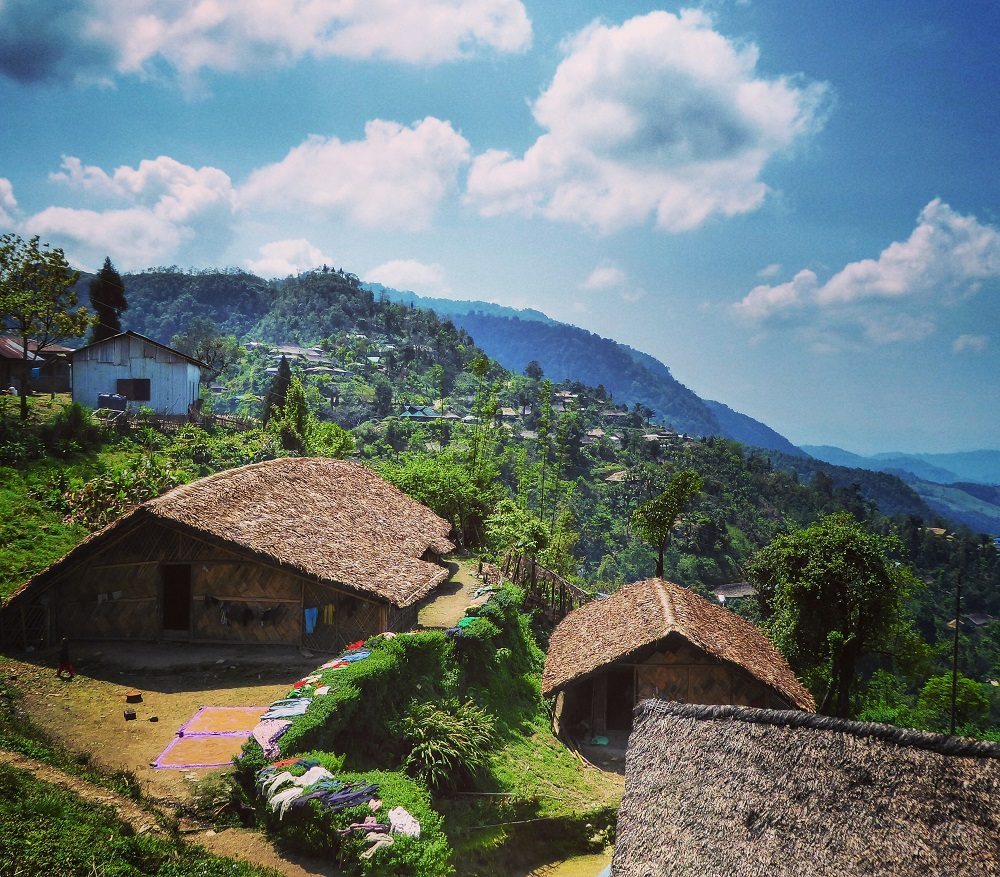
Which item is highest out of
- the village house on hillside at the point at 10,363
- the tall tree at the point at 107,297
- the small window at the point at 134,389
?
the tall tree at the point at 107,297

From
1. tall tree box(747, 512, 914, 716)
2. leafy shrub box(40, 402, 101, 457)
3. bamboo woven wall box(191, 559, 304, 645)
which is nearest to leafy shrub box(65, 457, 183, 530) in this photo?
leafy shrub box(40, 402, 101, 457)

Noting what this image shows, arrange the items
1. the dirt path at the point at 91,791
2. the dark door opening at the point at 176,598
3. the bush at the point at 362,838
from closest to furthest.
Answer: the dirt path at the point at 91,791 → the bush at the point at 362,838 → the dark door opening at the point at 176,598

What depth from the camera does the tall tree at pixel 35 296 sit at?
87.5ft

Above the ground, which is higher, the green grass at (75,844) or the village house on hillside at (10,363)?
the village house on hillside at (10,363)

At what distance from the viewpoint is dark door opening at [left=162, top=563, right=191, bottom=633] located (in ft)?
55.9

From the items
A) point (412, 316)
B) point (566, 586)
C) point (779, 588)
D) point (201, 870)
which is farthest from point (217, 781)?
point (412, 316)

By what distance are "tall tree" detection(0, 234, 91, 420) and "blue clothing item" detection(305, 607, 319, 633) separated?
1759 cm

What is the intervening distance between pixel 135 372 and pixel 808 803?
37.8m

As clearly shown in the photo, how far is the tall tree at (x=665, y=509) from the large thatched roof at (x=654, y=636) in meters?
5.72

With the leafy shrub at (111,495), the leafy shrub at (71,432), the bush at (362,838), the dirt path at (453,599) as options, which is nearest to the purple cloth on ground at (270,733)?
the bush at (362,838)

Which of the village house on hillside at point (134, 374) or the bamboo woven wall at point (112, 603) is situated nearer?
the bamboo woven wall at point (112, 603)

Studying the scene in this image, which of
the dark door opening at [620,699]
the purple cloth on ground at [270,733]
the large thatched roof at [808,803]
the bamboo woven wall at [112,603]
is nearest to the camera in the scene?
the large thatched roof at [808,803]

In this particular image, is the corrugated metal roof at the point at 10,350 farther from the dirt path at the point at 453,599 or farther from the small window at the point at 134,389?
the dirt path at the point at 453,599

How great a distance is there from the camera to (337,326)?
462 feet
